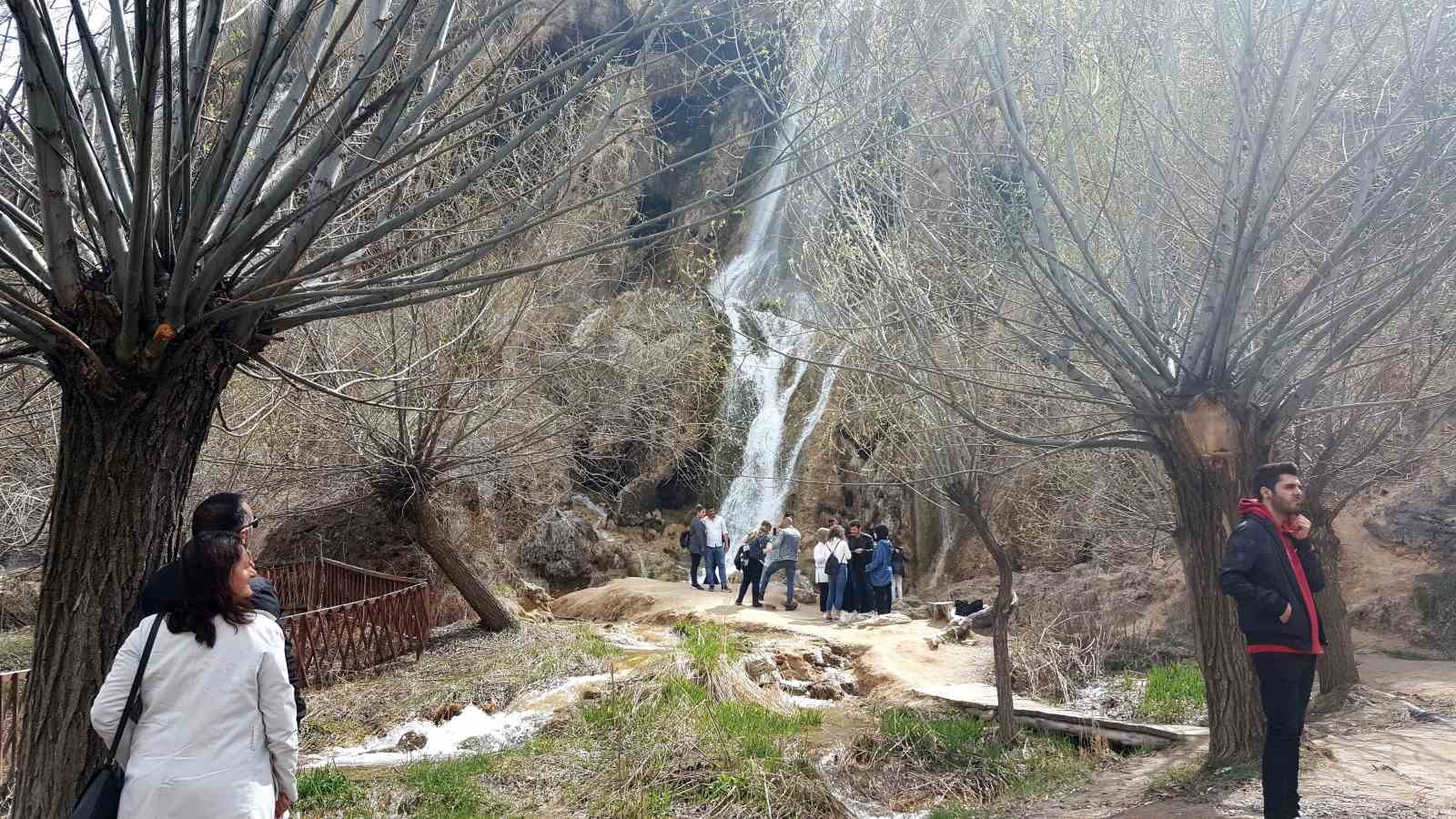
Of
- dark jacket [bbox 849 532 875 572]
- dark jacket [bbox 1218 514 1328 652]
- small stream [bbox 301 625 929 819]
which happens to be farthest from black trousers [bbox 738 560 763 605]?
dark jacket [bbox 1218 514 1328 652]

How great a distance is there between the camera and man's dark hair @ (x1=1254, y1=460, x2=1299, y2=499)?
488cm

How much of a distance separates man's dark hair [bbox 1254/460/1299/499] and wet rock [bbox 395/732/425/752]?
6.19m

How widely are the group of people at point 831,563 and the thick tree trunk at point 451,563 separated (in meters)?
4.63

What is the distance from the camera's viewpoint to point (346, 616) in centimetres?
1048

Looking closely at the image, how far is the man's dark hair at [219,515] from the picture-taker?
381 centimetres

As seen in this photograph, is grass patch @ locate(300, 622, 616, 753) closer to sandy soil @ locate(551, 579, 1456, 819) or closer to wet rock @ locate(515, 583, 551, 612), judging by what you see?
sandy soil @ locate(551, 579, 1456, 819)

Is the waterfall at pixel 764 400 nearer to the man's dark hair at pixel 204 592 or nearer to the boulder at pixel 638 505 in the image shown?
the boulder at pixel 638 505

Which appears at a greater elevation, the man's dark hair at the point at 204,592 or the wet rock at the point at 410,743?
the man's dark hair at the point at 204,592

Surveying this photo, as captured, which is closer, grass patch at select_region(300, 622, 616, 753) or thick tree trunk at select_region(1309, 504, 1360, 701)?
grass patch at select_region(300, 622, 616, 753)

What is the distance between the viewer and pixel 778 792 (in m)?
6.57

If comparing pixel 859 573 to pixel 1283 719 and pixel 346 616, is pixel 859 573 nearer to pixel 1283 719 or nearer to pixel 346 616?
pixel 346 616

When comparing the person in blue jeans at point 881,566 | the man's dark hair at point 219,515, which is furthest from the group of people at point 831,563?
the man's dark hair at point 219,515

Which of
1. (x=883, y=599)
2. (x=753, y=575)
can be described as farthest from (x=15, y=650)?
(x=883, y=599)

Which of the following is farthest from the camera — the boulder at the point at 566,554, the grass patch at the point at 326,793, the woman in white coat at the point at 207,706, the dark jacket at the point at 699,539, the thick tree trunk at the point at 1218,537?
Result: the boulder at the point at 566,554
